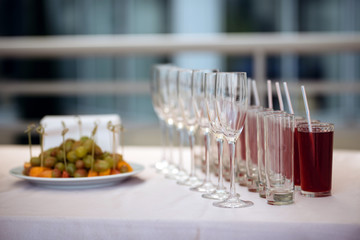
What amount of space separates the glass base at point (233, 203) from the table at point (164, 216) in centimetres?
2

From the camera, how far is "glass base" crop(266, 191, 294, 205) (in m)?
0.97

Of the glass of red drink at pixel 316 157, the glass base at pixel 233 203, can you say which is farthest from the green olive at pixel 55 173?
the glass of red drink at pixel 316 157

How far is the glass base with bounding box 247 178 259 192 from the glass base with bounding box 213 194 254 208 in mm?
98

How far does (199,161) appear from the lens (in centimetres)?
144

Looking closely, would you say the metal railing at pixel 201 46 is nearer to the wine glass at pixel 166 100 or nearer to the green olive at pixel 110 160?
the wine glass at pixel 166 100

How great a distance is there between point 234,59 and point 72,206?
255 inches

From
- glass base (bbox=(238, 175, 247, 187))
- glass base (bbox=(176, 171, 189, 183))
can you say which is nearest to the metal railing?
glass base (bbox=(176, 171, 189, 183))

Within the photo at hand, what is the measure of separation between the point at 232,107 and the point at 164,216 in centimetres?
24

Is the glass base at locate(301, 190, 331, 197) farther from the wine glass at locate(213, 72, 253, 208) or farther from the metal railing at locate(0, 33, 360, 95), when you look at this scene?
the metal railing at locate(0, 33, 360, 95)

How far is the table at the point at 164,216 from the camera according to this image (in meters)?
0.85

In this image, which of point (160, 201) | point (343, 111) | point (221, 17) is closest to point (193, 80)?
point (160, 201)

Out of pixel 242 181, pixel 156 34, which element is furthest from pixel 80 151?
pixel 156 34

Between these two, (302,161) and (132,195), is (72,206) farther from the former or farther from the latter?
(302,161)

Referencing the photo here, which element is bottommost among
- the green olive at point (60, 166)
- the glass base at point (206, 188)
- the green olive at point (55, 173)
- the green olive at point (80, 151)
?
the glass base at point (206, 188)
